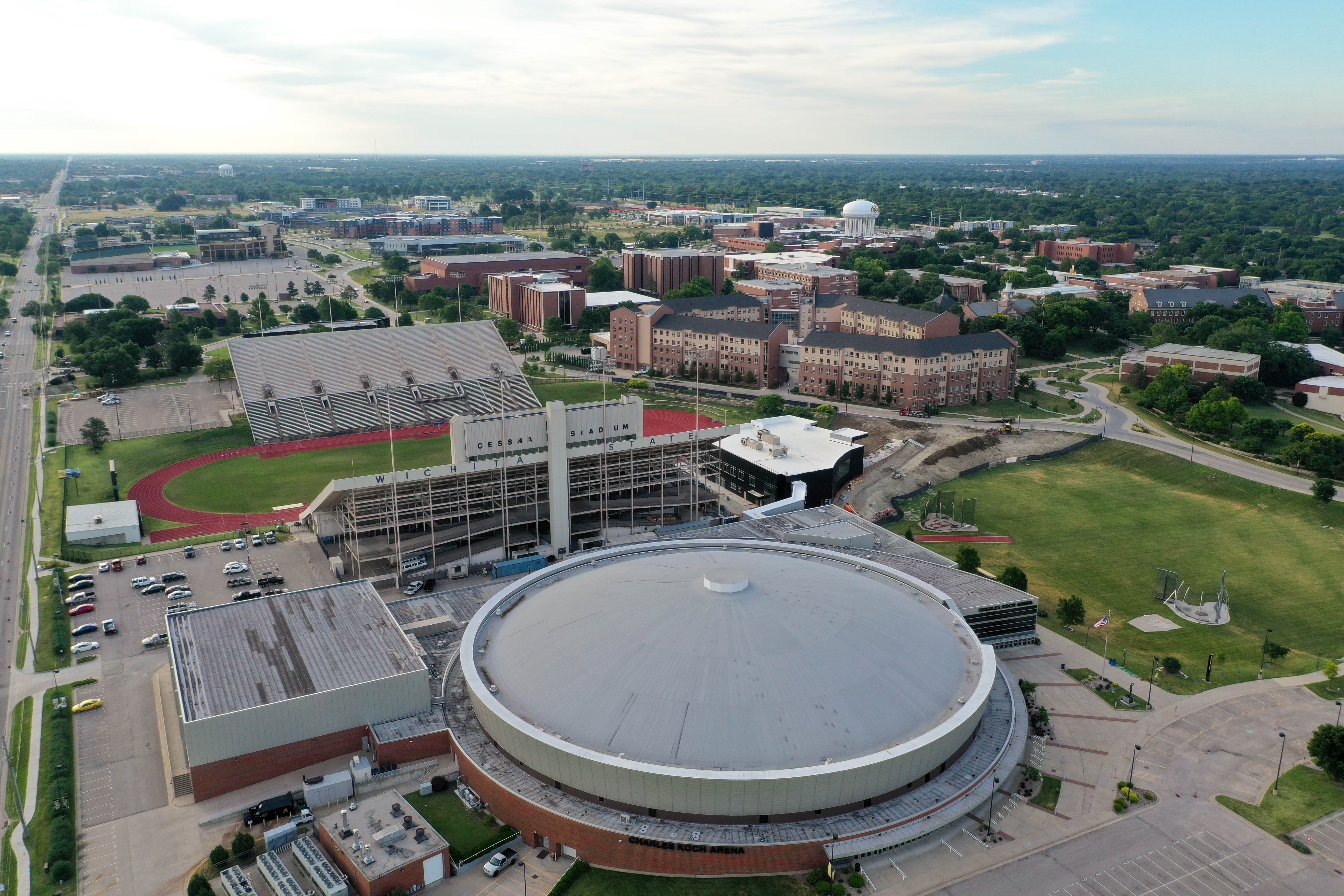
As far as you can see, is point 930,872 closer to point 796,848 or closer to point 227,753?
point 796,848

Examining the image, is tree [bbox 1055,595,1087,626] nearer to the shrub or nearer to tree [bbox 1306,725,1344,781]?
tree [bbox 1306,725,1344,781]

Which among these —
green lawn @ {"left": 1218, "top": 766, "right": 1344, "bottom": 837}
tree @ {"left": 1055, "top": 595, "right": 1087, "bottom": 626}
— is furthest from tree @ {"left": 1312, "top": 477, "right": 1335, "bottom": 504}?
green lawn @ {"left": 1218, "top": 766, "right": 1344, "bottom": 837}

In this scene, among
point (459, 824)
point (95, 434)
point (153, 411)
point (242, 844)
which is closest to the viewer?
point (242, 844)

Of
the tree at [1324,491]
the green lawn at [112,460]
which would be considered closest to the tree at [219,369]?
the green lawn at [112,460]

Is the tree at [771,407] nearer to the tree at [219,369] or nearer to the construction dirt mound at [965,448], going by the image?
the construction dirt mound at [965,448]

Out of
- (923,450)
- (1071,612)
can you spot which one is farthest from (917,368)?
(1071,612)

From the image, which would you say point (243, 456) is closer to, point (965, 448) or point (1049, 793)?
point (965, 448)
